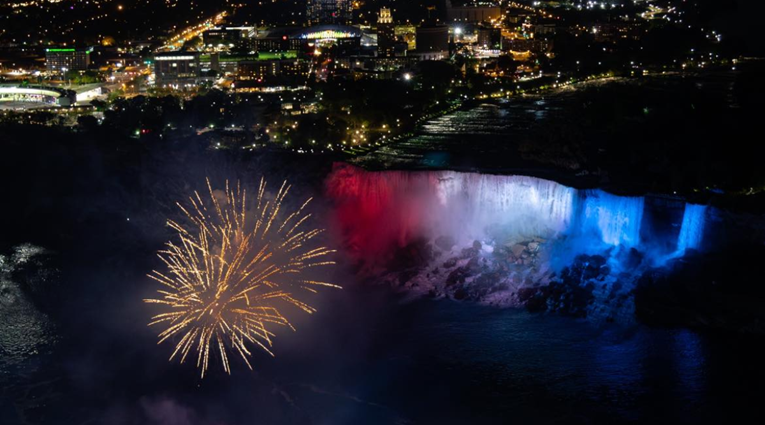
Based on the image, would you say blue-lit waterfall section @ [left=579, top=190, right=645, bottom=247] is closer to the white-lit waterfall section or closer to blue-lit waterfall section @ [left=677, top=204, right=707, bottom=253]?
the white-lit waterfall section

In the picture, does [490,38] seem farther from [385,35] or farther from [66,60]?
[66,60]

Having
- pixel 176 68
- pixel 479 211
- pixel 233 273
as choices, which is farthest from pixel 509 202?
pixel 176 68

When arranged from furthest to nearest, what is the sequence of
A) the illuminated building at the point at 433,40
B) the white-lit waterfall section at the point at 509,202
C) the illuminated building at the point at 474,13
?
the illuminated building at the point at 474,13 < the illuminated building at the point at 433,40 < the white-lit waterfall section at the point at 509,202

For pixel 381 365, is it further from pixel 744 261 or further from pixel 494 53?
pixel 494 53

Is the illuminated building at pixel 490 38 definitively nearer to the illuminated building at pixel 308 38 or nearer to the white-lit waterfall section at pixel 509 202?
the illuminated building at pixel 308 38

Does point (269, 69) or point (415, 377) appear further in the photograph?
point (269, 69)

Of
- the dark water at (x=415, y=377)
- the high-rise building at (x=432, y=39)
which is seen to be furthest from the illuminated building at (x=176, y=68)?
the dark water at (x=415, y=377)

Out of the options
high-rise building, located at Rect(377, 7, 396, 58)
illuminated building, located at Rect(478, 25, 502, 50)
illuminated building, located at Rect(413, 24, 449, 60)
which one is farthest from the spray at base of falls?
illuminated building, located at Rect(478, 25, 502, 50)

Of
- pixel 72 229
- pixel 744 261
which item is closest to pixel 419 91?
pixel 72 229
